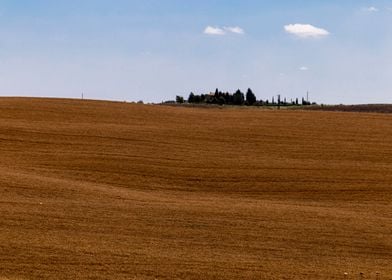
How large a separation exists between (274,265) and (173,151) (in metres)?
11.8

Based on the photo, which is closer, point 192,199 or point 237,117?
point 192,199

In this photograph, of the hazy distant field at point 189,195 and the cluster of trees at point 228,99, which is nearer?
the hazy distant field at point 189,195

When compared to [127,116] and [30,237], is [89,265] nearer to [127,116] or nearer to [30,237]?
[30,237]

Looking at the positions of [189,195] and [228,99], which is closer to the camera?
[189,195]

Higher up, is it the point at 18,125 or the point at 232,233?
the point at 18,125

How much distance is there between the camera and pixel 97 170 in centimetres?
1938

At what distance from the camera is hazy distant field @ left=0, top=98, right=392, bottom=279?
10.9m

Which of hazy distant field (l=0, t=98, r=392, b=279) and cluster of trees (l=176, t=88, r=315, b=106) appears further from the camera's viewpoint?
cluster of trees (l=176, t=88, r=315, b=106)

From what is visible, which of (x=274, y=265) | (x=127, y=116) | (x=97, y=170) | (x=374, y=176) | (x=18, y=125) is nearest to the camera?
(x=274, y=265)

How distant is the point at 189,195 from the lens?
17.5 metres

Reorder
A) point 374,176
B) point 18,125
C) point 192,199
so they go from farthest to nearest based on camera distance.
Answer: point 18,125, point 374,176, point 192,199

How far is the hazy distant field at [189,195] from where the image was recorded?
10.9 metres

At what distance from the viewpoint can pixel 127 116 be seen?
29953 mm

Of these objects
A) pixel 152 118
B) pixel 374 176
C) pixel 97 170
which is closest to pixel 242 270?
pixel 97 170
